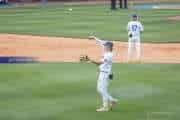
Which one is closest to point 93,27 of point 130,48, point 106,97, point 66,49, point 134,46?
point 66,49

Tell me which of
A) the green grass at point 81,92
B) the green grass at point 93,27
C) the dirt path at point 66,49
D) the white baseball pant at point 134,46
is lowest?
the dirt path at point 66,49

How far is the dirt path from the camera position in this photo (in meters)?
28.4

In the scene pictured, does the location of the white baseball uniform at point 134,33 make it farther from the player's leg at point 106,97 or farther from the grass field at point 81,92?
the player's leg at point 106,97

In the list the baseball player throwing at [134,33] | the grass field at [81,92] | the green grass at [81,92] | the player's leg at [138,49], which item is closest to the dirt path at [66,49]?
the player's leg at [138,49]

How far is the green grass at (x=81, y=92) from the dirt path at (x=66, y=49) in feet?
12.2

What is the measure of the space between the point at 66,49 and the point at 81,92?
47.1ft

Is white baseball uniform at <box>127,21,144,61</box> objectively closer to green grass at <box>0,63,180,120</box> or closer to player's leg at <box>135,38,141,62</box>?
player's leg at <box>135,38,141,62</box>

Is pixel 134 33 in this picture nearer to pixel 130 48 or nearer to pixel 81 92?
pixel 130 48

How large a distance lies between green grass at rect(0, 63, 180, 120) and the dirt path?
12.2 feet

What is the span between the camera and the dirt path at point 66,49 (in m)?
28.4

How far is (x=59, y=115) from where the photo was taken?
14820 mm

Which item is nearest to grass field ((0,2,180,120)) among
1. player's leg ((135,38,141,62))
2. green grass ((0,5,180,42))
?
player's leg ((135,38,141,62))

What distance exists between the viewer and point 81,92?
17984 millimetres

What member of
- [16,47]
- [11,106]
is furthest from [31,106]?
[16,47]
